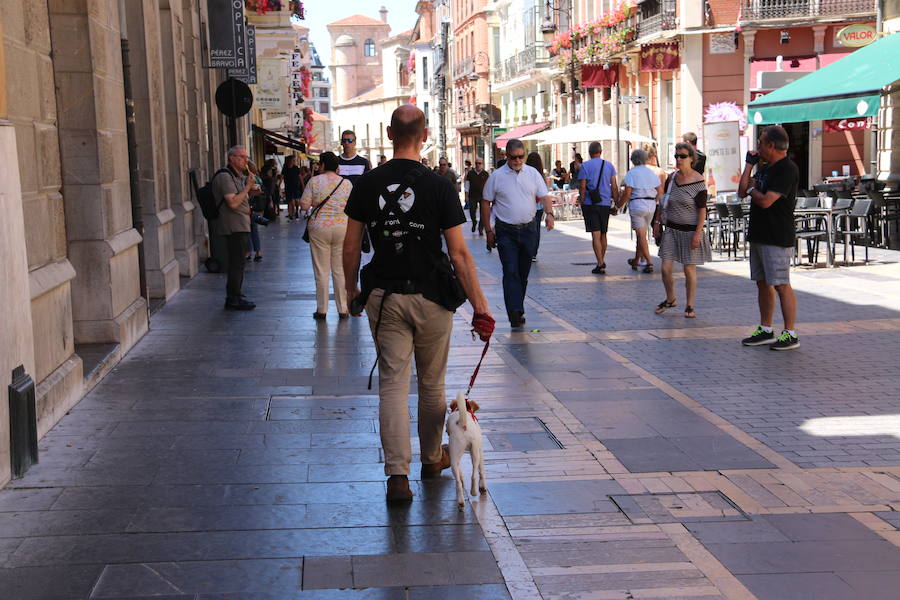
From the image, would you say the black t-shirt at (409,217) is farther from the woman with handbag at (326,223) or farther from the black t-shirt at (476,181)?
the black t-shirt at (476,181)

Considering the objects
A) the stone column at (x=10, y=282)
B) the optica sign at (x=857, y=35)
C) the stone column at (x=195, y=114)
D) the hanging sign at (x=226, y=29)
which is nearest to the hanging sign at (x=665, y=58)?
the optica sign at (x=857, y=35)

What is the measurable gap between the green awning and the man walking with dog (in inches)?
476

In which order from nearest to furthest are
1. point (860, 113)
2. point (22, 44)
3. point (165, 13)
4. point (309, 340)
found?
point (22, 44) → point (309, 340) → point (165, 13) → point (860, 113)

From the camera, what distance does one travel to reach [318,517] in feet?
16.8

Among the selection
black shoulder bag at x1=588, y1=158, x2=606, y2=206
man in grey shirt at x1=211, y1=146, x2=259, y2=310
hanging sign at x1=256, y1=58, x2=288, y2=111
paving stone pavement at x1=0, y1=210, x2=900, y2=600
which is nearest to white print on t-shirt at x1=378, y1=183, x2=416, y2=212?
paving stone pavement at x1=0, y1=210, x2=900, y2=600

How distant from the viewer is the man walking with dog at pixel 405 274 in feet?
17.5

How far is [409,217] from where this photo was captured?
5.33 meters

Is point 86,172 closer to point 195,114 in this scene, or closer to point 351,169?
point 351,169

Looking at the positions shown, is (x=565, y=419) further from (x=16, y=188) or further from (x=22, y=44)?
(x=22, y=44)

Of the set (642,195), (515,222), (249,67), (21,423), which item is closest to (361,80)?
(249,67)

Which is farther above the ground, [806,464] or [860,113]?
[860,113]

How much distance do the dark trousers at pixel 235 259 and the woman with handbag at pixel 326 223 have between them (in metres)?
0.98

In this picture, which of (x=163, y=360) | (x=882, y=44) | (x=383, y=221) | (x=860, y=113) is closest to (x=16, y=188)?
(x=383, y=221)

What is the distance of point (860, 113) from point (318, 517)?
13.3 m
